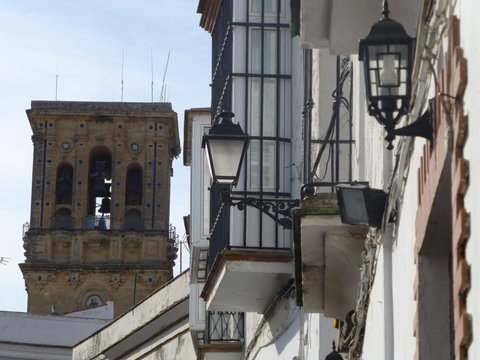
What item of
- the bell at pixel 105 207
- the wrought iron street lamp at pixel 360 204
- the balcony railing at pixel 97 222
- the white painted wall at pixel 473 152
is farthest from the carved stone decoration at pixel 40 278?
the white painted wall at pixel 473 152

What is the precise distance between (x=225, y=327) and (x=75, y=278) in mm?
55625

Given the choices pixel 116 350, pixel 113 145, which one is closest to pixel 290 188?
pixel 116 350

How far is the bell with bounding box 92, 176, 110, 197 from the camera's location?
255ft

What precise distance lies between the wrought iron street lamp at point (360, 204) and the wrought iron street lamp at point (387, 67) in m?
1.74

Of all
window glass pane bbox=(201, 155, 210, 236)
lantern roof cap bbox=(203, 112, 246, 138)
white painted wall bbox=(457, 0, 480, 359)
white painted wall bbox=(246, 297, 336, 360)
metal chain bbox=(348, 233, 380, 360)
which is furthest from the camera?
window glass pane bbox=(201, 155, 210, 236)

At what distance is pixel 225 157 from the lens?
11938mm

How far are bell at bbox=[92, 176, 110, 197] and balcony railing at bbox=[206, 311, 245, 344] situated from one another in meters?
56.1

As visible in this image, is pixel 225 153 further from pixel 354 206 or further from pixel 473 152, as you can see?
pixel 473 152

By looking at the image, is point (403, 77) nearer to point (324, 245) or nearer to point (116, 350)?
point (324, 245)

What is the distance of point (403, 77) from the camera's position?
6812mm

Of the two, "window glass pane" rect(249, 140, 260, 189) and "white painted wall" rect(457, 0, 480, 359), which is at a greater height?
"window glass pane" rect(249, 140, 260, 189)

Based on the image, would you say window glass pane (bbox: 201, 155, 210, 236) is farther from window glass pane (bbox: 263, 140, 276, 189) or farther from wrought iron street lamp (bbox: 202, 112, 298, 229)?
wrought iron street lamp (bbox: 202, 112, 298, 229)

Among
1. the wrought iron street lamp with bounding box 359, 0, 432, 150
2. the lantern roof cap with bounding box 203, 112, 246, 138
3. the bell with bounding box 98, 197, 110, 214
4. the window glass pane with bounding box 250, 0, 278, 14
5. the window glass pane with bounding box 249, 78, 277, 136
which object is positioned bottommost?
the wrought iron street lamp with bounding box 359, 0, 432, 150

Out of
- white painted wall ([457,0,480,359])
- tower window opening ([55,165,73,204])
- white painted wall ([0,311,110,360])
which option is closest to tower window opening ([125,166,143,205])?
tower window opening ([55,165,73,204])
